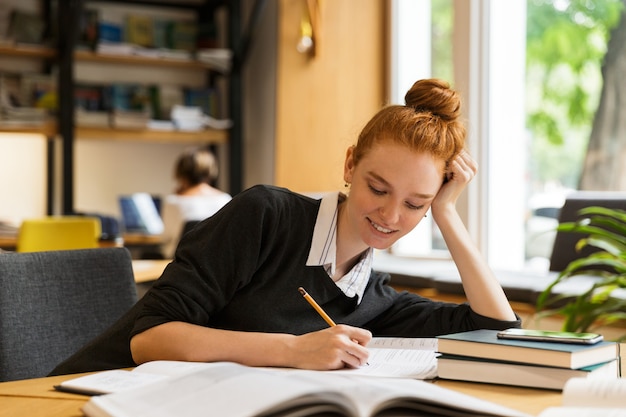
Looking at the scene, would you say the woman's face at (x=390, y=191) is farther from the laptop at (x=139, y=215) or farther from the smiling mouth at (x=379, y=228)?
the laptop at (x=139, y=215)

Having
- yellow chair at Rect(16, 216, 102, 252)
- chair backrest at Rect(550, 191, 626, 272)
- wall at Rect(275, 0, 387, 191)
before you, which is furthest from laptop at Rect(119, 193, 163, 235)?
chair backrest at Rect(550, 191, 626, 272)

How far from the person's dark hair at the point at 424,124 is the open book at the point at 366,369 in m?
0.35

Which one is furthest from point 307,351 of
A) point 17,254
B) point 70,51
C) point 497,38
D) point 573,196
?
point 70,51

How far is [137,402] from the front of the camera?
3.40ft

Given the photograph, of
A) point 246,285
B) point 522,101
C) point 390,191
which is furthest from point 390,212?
point 522,101

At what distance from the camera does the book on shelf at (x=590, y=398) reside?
3.49 feet

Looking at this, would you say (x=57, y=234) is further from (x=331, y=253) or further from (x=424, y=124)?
(x=424, y=124)

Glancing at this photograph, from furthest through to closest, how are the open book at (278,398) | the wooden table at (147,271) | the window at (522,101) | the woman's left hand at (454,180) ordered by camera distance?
1. the window at (522,101)
2. the wooden table at (147,271)
3. the woman's left hand at (454,180)
4. the open book at (278,398)

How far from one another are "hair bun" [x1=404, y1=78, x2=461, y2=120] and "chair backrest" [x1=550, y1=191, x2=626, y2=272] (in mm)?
2122

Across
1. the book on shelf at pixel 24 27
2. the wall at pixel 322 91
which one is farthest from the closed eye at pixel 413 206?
the book on shelf at pixel 24 27

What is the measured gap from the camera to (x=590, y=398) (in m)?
1.10

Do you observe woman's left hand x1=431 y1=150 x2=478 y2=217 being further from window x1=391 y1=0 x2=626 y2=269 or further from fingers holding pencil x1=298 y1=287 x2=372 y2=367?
window x1=391 y1=0 x2=626 y2=269

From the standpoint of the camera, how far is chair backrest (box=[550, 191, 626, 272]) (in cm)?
364

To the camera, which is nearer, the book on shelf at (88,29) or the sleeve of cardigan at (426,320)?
the sleeve of cardigan at (426,320)
